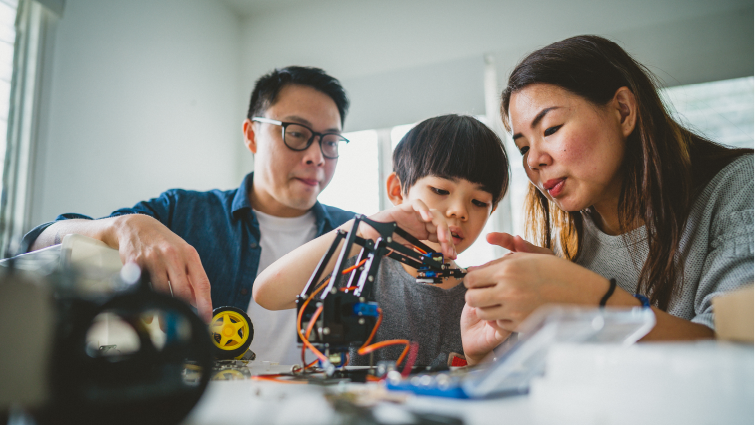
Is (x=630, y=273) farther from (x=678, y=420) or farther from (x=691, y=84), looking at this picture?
(x=691, y=84)

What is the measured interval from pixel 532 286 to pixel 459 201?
618mm

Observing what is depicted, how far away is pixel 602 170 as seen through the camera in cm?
121

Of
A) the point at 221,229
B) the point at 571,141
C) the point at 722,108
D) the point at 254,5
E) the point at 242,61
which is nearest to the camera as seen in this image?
the point at 571,141

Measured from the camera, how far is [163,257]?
3.36ft

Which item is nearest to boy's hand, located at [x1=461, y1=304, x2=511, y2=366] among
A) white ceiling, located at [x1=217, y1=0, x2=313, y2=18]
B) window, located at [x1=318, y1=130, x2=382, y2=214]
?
window, located at [x1=318, y1=130, x2=382, y2=214]

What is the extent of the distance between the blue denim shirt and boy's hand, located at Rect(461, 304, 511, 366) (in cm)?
98

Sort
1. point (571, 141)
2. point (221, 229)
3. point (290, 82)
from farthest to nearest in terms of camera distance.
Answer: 1. point (290, 82)
2. point (221, 229)
3. point (571, 141)

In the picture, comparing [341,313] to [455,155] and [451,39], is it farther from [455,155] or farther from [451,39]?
[451,39]

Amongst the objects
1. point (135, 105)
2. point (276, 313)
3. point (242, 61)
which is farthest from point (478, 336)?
point (242, 61)

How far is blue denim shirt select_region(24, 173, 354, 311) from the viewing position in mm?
1793

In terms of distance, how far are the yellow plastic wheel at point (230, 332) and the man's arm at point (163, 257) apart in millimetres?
51

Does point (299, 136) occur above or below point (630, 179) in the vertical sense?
above

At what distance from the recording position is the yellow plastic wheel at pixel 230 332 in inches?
40.9

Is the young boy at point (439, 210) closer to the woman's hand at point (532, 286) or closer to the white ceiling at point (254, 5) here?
the woman's hand at point (532, 286)
